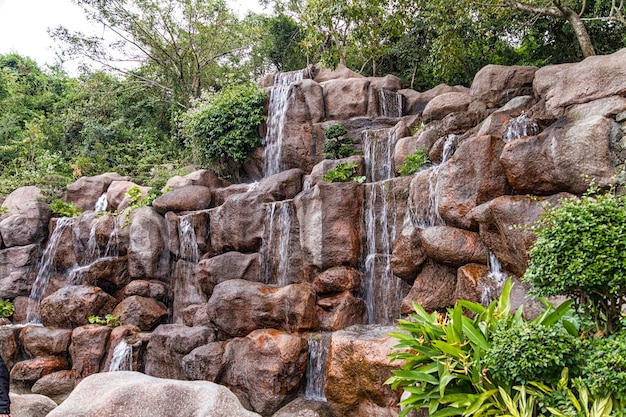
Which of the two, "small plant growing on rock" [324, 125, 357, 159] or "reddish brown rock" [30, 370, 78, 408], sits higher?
"small plant growing on rock" [324, 125, 357, 159]

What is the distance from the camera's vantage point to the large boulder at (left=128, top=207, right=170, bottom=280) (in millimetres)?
13766

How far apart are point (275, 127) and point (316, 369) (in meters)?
10.2

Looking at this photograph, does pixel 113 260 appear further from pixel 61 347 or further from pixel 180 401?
pixel 180 401

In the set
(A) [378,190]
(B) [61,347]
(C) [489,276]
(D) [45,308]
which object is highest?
(A) [378,190]

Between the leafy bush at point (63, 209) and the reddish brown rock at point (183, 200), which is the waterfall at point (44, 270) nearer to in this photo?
the leafy bush at point (63, 209)

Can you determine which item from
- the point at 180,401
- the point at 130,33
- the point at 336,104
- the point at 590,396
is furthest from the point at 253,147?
the point at 590,396

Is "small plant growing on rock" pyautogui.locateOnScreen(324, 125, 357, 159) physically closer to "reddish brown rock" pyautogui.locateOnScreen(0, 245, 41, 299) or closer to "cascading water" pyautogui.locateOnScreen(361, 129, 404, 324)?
"cascading water" pyautogui.locateOnScreen(361, 129, 404, 324)

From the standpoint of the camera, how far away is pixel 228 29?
2345 centimetres

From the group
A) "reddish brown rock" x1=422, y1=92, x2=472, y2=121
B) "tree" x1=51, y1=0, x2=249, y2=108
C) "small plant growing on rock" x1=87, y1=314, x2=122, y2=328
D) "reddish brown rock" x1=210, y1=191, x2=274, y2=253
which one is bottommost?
"small plant growing on rock" x1=87, y1=314, x2=122, y2=328

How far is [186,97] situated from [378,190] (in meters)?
15.8

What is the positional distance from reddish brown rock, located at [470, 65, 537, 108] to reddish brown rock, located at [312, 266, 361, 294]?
610cm

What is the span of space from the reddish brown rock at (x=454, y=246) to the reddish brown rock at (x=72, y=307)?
9295mm

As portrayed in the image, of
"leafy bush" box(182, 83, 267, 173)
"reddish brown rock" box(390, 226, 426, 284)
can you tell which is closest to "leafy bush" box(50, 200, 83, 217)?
"leafy bush" box(182, 83, 267, 173)

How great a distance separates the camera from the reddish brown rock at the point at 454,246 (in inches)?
327
